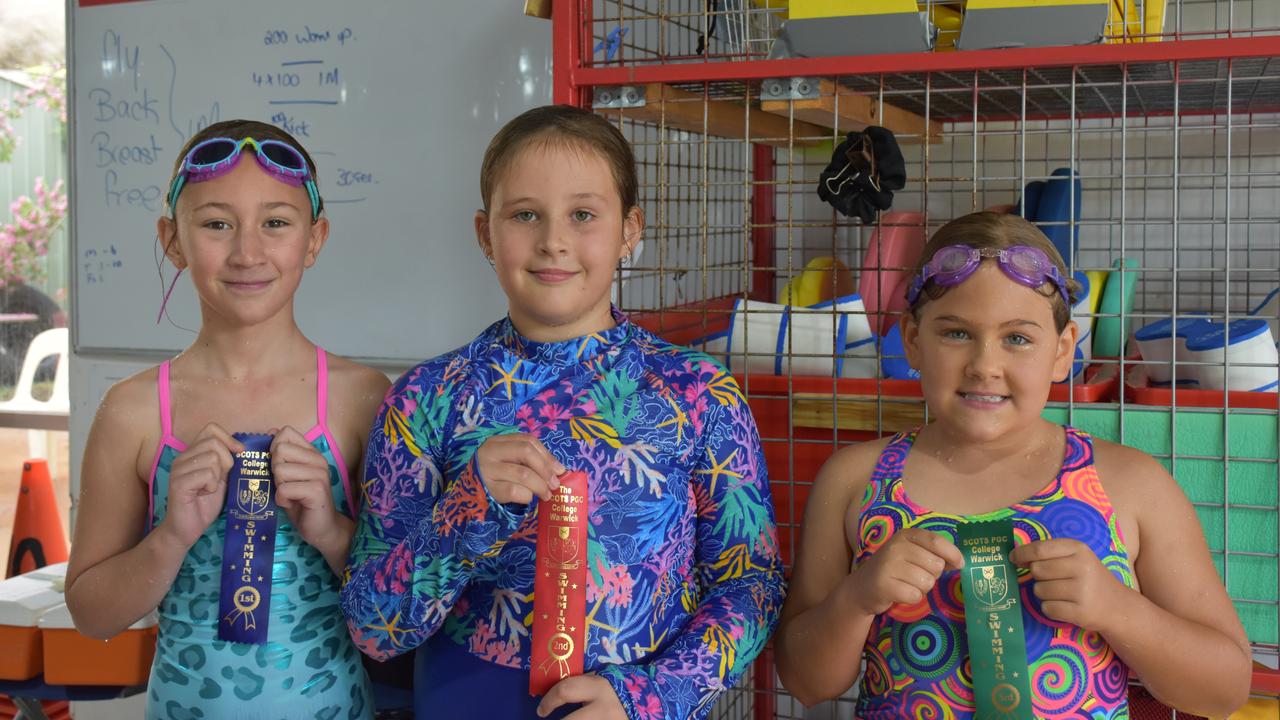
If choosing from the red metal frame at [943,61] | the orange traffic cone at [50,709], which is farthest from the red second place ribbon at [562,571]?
the orange traffic cone at [50,709]

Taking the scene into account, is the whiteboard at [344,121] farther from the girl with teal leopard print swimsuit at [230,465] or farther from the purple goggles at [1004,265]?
the purple goggles at [1004,265]

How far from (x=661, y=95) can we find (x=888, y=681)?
3.03 ft

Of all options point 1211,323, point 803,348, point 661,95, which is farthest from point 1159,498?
point 661,95

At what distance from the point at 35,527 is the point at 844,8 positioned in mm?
2709

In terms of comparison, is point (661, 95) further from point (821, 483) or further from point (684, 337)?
point (821, 483)

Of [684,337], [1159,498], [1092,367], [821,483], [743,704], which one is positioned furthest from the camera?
[743,704]

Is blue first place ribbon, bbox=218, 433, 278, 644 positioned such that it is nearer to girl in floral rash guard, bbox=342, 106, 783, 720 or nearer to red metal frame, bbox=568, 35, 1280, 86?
girl in floral rash guard, bbox=342, 106, 783, 720

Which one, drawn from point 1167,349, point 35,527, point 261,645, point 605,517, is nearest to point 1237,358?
point 1167,349

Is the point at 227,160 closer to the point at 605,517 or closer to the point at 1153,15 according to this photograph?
the point at 605,517

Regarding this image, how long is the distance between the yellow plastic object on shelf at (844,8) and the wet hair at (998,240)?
1.10 ft

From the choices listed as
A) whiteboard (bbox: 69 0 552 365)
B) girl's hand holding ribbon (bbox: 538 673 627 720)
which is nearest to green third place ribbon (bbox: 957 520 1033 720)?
girl's hand holding ribbon (bbox: 538 673 627 720)

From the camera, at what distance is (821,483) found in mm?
1463

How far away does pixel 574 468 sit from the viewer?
4.36ft

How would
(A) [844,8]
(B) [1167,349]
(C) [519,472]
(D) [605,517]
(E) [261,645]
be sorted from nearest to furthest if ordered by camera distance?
1. (C) [519,472]
2. (D) [605,517]
3. (E) [261,645]
4. (A) [844,8]
5. (B) [1167,349]
